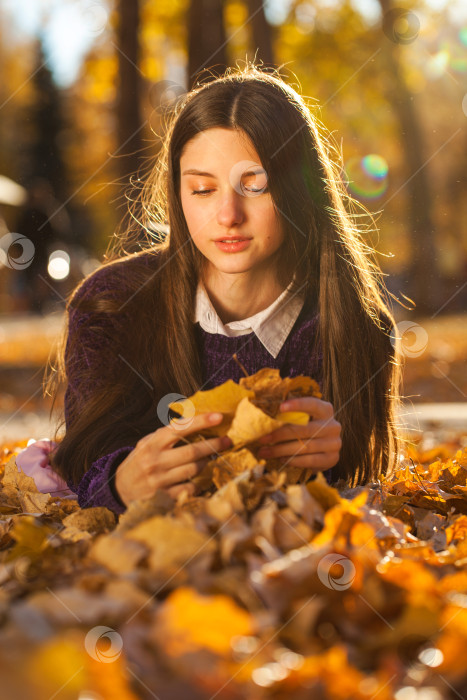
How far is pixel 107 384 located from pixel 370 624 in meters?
1.66

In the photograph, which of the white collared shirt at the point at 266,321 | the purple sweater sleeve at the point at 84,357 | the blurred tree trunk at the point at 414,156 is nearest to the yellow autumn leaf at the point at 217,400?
the purple sweater sleeve at the point at 84,357

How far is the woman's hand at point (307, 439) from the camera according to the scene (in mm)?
1932

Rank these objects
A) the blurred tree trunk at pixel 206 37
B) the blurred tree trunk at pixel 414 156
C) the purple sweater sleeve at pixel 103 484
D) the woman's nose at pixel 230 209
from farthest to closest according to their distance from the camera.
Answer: the blurred tree trunk at pixel 414 156 → the blurred tree trunk at pixel 206 37 → the woman's nose at pixel 230 209 → the purple sweater sleeve at pixel 103 484

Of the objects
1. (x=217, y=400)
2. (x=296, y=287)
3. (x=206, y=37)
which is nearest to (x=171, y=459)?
(x=217, y=400)

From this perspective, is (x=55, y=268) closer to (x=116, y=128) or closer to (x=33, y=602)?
(x=116, y=128)

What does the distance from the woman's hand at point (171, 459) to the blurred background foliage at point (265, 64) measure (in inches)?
56.2

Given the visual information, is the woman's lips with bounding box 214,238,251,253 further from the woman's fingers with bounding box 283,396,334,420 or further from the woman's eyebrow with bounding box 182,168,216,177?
the woman's fingers with bounding box 283,396,334,420

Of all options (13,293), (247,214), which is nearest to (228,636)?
(247,214)

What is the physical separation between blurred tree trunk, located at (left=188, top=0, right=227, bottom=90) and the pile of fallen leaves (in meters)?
7.38

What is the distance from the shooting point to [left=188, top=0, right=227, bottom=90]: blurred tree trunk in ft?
28.3

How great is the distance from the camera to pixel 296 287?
3.01 m

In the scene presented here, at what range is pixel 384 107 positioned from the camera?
63.9 feet

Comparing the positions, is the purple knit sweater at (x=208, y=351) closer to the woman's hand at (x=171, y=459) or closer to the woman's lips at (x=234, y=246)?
the woman's lips at (x=234, y=246)

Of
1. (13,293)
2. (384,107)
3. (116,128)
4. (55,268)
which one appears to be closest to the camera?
(116,128)
